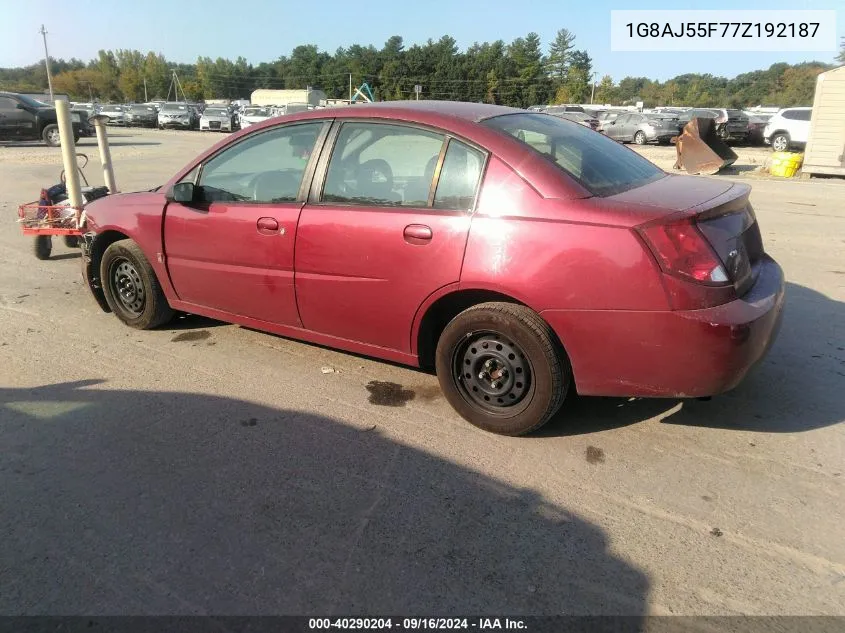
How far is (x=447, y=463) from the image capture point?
2975mm

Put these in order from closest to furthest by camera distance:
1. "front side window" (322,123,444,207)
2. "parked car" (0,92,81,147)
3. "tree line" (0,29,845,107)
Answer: "front side window" (322,123,444,207) → "parked car" (0,92,81,147) → "tree line" (0,29,845,107)

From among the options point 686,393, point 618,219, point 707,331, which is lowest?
point 686,393

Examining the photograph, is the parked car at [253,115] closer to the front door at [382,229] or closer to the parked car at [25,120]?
the parked car at [25,120]

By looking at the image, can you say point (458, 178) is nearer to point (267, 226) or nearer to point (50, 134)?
point (267, 226)

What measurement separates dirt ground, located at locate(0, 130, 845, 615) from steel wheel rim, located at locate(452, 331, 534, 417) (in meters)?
0.18

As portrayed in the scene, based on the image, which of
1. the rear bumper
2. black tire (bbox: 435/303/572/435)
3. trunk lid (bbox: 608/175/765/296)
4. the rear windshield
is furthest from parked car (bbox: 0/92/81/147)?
the rear bumper

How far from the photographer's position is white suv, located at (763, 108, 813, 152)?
2150 centimetres

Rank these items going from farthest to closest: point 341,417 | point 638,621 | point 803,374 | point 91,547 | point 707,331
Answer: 1. point 803,374
2. point 341,417
3. point 707,331
4. point 91,547
5. point 638,621

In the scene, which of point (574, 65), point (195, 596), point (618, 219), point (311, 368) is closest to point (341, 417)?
point (311, 368)

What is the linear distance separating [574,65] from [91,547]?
108091 millimetres

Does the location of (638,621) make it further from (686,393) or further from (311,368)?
(311,368)

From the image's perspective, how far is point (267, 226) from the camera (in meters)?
3.72

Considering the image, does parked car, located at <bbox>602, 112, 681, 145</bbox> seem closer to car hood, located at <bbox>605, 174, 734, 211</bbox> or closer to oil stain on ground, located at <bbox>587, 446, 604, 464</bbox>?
car hood, located at <bbox>605, 174, 734, 211</bbox>

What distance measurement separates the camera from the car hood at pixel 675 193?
2.88 m
